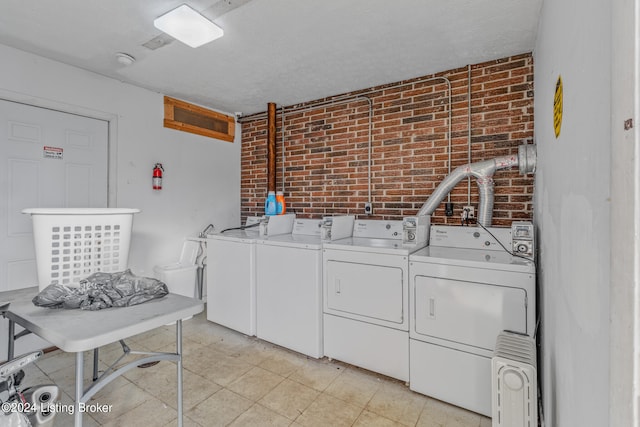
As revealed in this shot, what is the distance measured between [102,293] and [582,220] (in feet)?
6.50

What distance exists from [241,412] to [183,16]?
2563mm

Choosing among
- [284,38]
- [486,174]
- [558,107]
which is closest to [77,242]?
[284,38]

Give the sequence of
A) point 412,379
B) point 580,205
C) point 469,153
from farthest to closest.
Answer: point 469,153 → point 412,379 → point 580,205

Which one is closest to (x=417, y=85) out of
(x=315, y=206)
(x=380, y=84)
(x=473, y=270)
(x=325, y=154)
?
(x=380, y=84)

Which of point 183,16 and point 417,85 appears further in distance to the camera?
point 417,85

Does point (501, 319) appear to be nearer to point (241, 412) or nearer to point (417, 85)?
point (241, 412)

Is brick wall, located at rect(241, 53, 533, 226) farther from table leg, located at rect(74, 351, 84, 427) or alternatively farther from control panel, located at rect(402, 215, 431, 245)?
table leg, located at rect(74, 351, 84, 427)

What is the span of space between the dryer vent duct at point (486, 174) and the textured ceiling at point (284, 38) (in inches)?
35.4

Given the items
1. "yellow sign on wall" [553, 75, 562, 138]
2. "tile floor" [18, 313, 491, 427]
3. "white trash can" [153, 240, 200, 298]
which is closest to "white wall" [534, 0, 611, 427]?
"yellow sign on wall" [553, 75, 562, 138]

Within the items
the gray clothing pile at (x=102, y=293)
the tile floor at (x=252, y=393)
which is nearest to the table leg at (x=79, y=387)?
the gray clothing pile at (x=102, y=293)

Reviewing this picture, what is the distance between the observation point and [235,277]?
308cm

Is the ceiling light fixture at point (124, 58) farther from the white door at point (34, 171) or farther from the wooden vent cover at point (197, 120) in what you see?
the wooden vent cover at point (197, 120)

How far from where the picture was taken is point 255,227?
3998mm

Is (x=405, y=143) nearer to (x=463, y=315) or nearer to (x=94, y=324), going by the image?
(x=463, y=315)
